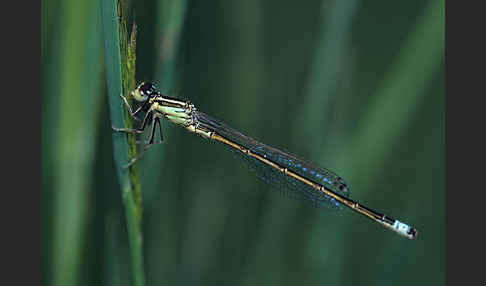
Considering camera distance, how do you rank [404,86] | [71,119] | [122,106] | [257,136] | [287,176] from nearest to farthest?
[122,106]
[71,119]
[404,86]
[287,176]
[257,136]

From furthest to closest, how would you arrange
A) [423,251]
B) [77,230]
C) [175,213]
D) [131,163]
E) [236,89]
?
[236,89]
[423,251]
[175,213]
[77,230]
[131,163]

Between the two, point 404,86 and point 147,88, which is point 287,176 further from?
point 147,88

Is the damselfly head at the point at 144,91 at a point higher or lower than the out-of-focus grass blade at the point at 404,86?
lower

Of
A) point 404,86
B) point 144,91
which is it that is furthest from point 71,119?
point 404,86

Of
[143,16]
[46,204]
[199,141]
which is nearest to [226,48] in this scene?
[199,141]

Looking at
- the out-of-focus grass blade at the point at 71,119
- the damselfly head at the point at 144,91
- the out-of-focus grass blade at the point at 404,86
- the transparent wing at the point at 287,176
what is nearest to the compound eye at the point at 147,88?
the damselfly head at the point at 144,91

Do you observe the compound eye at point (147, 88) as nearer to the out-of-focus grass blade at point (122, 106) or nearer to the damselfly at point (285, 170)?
the damselfly at point (285, 170)

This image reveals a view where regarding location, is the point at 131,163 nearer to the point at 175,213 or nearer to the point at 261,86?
the point at 175,213
